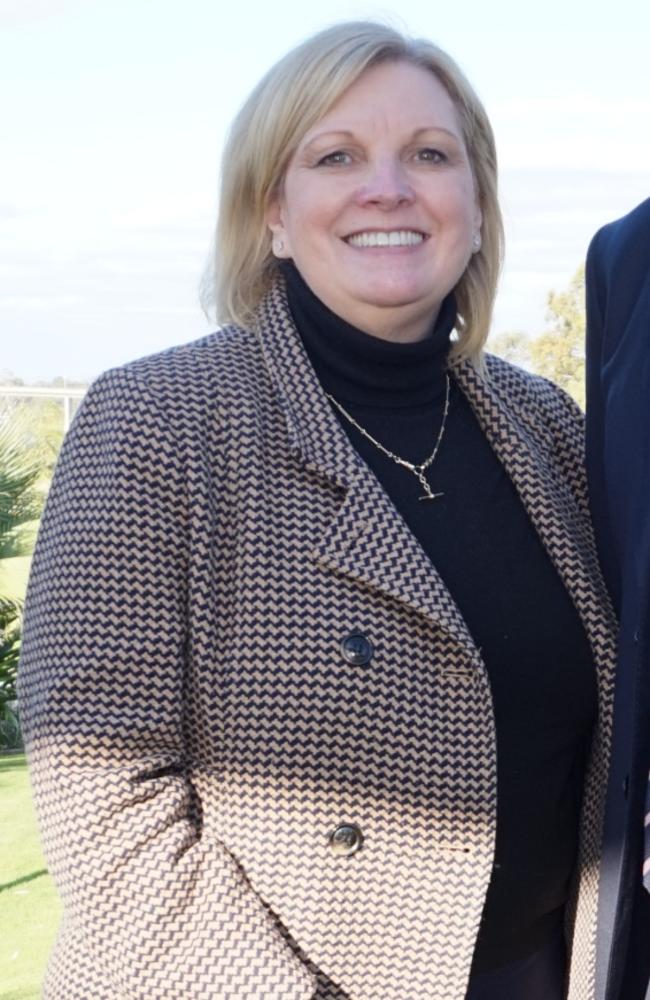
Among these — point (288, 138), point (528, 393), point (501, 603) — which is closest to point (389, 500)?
point (501, 603)

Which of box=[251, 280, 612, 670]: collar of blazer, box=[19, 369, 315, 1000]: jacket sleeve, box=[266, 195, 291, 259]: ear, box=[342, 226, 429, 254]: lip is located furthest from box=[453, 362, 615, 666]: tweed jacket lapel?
box=[19, 369, 315, 1000]: jacket sleeve

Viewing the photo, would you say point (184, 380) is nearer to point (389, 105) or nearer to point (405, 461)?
point (405, 461)

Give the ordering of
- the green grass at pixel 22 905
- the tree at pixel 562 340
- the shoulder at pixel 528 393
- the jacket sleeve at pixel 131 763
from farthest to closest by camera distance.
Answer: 1. the tree at pixel 562 340
2. the green grass at pixel 22 905
3. the shoulder at pixel 528 393
4. the jacket sleeve at pixel 131 763

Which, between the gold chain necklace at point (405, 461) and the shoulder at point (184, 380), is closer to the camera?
the shoulder at point (184, 380)

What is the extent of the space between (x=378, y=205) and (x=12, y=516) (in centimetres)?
789

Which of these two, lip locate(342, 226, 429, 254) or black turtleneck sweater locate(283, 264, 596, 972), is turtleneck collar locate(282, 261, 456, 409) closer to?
black turtleneck sweater locate(283, 264, 596, 972)

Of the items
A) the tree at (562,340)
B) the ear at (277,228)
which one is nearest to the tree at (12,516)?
the ear at (277,228)

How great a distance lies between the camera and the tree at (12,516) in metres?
9.80

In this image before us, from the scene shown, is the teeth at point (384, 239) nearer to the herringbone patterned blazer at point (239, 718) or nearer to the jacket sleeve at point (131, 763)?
the herringbone patterned blazer at point (239, 718)

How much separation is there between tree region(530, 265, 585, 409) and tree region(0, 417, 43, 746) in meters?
12.7

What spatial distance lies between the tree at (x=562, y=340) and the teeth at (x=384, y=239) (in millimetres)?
19303

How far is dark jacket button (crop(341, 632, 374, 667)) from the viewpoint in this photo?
6.68 feet

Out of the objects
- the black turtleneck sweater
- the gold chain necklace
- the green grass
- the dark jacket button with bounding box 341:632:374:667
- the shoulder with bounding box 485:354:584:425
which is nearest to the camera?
the dark jacket button with bounding box 341:632:374:667

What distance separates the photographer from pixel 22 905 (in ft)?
20.1
